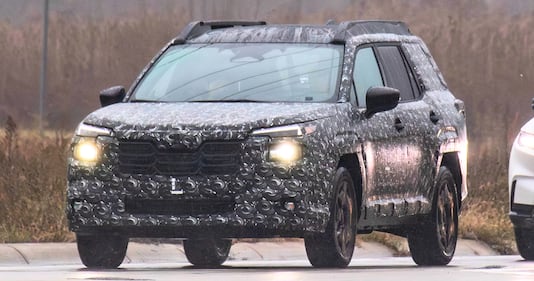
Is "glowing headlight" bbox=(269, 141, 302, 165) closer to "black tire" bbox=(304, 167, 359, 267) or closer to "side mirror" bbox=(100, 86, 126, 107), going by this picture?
"black tire" bbox=(304, 167, 359, 267)

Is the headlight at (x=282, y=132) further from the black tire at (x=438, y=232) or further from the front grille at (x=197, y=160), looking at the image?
the black tire at (x=438, y=232)

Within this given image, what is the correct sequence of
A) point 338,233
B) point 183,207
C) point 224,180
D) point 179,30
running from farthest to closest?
point 179,30, point 338,233, point 183,207, point 224,180

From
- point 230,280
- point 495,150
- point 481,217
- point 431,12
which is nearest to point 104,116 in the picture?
point 230,280

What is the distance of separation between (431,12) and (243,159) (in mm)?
27104

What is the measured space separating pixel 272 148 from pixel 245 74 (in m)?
1.37

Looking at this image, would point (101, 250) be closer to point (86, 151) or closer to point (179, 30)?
point (86, 151)

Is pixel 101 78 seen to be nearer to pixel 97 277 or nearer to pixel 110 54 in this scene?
pixel 110 54

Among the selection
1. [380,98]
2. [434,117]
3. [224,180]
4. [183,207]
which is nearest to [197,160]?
[224,180]

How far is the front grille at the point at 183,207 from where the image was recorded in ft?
54.0

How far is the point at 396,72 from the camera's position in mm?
18938

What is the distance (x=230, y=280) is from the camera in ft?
49.9

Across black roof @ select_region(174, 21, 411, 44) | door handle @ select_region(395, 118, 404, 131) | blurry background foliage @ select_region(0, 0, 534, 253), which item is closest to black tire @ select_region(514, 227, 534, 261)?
door handle @ select_region(395, 118, 404, 131)

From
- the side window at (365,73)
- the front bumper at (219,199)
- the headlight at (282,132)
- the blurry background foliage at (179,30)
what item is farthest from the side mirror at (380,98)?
the blurry background foliage at (179,30)

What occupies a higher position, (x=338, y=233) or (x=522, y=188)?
(x=522, y=188)
